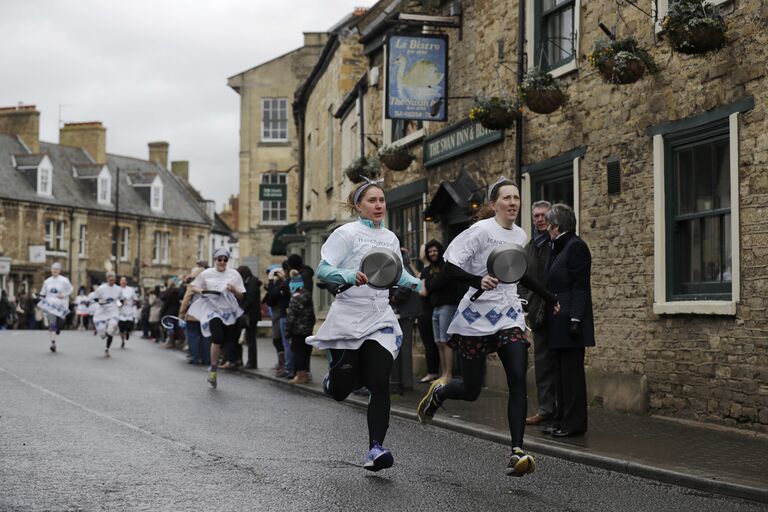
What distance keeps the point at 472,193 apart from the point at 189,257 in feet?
204

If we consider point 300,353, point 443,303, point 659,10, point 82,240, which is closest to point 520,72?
point 443,303

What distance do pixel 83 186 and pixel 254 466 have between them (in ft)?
210

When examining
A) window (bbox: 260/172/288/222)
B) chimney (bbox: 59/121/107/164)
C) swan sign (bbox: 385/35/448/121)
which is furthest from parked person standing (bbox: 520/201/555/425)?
chimney (bbox: 59/121/107/164)

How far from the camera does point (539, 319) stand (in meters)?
10.7

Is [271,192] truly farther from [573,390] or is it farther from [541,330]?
[573,390]

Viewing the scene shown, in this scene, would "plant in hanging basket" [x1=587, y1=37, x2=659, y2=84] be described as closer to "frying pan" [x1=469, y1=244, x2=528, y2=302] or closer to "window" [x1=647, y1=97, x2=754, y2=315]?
"window" [x1=647, y1=97, x2=754, y2=315]

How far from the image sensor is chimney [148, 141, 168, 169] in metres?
80.4

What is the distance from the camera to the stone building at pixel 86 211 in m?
62.3

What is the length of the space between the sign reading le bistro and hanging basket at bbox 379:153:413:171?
38 cm

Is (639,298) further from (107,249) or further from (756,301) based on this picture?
(107,249)

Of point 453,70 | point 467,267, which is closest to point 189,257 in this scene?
point 453,70

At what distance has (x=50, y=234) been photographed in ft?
213

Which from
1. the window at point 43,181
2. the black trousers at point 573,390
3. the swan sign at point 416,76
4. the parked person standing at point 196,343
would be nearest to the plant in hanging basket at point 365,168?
the parked person standing at point 196,343

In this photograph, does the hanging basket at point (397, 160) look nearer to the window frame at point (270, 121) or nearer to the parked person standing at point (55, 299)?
the parked person standing at point (55, 299)
